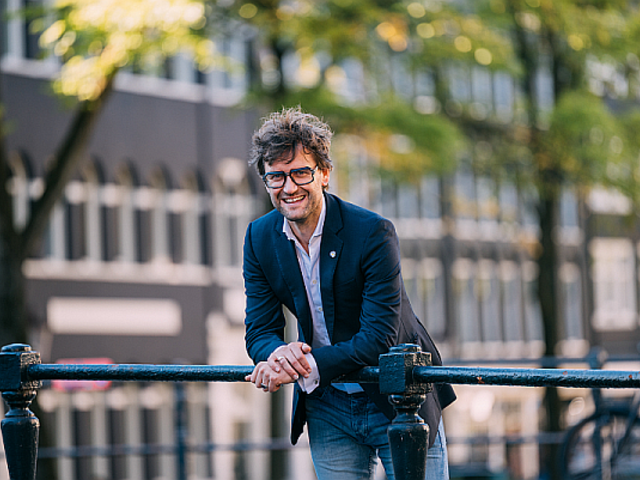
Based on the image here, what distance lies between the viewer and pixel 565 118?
17.8 m

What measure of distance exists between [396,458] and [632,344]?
3594 cm

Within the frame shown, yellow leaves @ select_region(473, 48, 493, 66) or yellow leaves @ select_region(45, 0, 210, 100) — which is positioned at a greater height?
yellow leaves @ select_region(473, 48, 493, 66)

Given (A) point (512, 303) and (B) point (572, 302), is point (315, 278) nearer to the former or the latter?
(A) point (512, 303)

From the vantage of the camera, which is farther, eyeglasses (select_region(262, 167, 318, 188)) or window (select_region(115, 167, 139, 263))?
window (select_region(115, 167, 139, 263))

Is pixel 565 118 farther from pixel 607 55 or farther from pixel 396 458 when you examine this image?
pixel 396 458

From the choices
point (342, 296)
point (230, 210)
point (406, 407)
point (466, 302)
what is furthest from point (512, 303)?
point (406, 407)

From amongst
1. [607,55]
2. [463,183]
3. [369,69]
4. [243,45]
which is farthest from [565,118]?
[463,183]

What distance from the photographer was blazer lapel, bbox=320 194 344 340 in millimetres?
3598

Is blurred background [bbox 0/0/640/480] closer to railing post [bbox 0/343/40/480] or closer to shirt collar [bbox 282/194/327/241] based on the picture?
railing post [bbox 0/343/40/480]

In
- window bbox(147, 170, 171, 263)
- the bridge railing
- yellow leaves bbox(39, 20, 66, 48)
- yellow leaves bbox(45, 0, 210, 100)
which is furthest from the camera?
window bbox(147, 170, 171, 263)

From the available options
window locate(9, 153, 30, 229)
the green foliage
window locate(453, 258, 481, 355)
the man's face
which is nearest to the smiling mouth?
the man's face

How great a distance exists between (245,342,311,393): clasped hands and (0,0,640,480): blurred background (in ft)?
19.6

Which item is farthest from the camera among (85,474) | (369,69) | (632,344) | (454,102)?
(632,344)

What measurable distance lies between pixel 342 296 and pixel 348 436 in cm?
46
